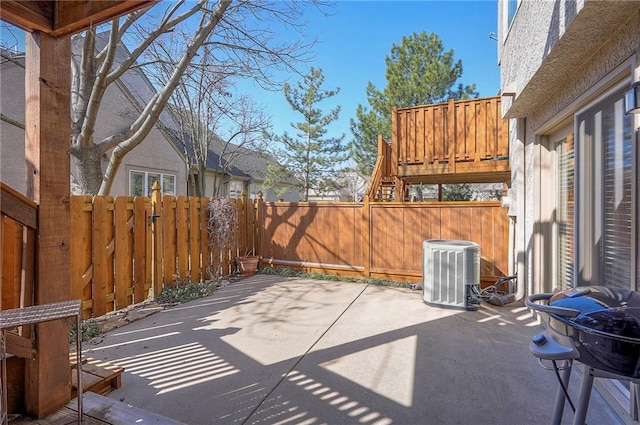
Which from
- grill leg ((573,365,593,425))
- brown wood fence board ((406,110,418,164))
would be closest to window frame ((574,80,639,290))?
grill leg ((573,365,593,425))

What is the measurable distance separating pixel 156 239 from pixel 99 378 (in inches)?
114

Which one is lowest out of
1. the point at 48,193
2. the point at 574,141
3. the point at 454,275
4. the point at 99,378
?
the point at 99,378

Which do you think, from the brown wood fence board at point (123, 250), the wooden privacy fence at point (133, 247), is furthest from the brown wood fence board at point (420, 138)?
the brown wood fence board at point (123, 250)

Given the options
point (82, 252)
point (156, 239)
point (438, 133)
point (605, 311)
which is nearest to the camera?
point (605, 311)

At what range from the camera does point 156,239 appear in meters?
5.01

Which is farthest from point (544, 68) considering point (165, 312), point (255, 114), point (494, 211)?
point (255, 114)

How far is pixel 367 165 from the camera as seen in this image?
15109mm

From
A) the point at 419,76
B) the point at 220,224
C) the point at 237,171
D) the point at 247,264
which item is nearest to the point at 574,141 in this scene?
the point at 220,224

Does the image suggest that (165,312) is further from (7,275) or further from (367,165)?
(367,165)

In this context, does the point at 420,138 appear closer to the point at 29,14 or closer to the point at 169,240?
the point at 169,240

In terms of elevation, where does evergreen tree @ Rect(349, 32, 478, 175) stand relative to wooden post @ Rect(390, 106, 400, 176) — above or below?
above

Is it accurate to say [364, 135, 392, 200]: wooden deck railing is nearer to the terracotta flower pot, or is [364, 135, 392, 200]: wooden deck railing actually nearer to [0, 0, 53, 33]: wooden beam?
the terracotta flower pot

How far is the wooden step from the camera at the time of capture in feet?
7.57

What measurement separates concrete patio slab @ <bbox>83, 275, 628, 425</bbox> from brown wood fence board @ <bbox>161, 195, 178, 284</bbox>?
0.84 m
